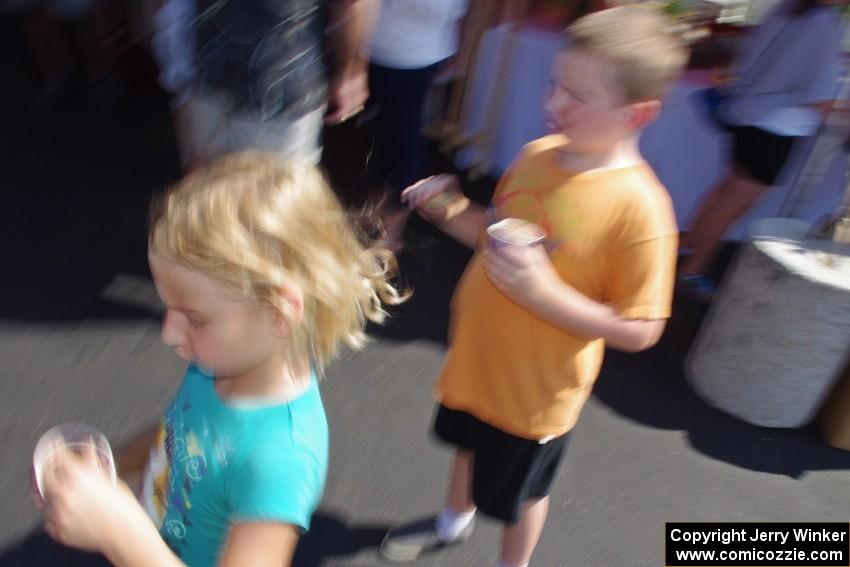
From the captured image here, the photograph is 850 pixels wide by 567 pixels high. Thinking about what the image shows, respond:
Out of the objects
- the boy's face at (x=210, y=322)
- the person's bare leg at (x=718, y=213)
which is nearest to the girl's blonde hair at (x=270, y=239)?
the boy's face at (x=210, y=322)

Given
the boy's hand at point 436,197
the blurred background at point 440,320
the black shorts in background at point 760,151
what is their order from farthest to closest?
the black shorts in background at point 760,151 < the blurred background at point 440,320 < the boy's hand at point 436,197

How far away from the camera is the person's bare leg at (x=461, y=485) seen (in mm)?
2068

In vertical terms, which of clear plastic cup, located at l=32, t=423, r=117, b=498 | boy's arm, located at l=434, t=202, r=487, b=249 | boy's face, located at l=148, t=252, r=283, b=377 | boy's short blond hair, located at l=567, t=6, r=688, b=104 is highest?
boy's short blond hair, located at l=567, t=6, r=688, b=104

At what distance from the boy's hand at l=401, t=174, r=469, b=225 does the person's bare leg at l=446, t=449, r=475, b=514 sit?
69 centimetres

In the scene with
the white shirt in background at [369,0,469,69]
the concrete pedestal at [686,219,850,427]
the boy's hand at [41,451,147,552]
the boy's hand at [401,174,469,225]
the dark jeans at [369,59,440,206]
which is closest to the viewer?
the boy's hand at [41,451,147,552]

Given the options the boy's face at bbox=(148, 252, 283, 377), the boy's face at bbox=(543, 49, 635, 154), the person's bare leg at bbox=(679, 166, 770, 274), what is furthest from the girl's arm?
the person's bare leg at bbox=(679, 166, 770, 274)

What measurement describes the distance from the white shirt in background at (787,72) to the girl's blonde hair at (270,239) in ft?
8.21

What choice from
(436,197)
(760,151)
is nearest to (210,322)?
(436,197)

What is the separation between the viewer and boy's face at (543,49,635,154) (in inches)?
56.7

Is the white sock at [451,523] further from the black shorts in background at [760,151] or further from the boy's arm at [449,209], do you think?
the black shorts in background at [760,151]

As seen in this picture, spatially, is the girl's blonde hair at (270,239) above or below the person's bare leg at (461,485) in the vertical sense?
above

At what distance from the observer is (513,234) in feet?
4.70

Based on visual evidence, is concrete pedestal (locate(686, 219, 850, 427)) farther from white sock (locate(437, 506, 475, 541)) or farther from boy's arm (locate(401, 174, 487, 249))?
boy's arm (locate(401, 174, 487, 249))

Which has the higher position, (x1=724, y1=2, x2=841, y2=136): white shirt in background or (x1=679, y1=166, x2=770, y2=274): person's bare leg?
(x1=724, y1=2, x2=841, y2=136): white shirt in background
